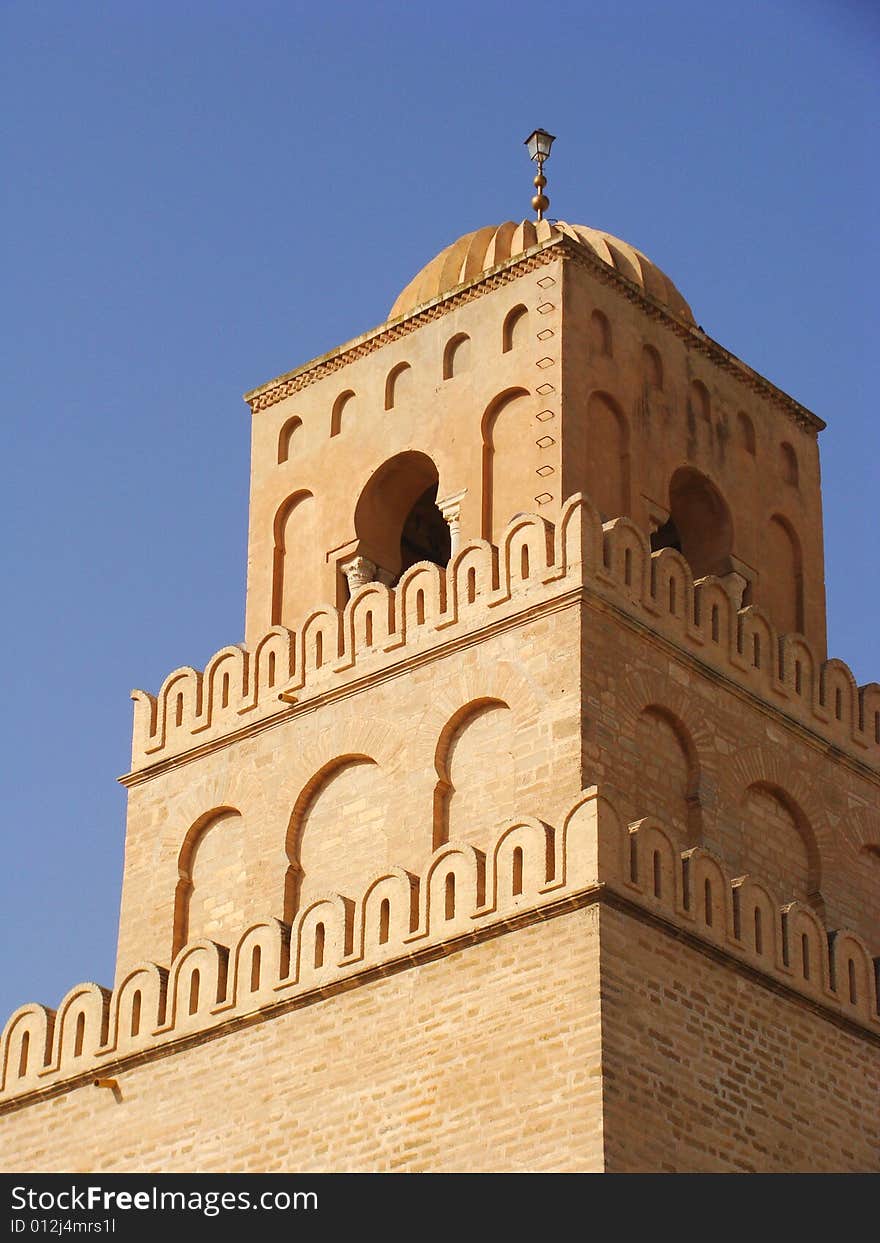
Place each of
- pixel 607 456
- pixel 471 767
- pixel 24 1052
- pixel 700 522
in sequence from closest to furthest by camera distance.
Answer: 1. pixel 471 767
2. pixel 24 1052
3. pixel 607 456
4. pixel 700 522

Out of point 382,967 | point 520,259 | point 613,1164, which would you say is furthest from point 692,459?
point 613,1164

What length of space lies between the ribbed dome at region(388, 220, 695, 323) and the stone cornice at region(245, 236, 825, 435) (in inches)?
4.6

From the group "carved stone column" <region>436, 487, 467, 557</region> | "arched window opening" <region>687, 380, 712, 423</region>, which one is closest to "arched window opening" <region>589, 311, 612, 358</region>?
"arched window opening" <region>687, 380, 712, 423</region>

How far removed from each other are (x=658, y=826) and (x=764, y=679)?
2643 millimetres

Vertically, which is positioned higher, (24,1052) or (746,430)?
(746,430)

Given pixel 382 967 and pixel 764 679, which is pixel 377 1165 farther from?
pixel 764 679

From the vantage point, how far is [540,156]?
25.6 m

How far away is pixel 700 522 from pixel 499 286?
7.85ft

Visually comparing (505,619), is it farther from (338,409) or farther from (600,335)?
(338,409)

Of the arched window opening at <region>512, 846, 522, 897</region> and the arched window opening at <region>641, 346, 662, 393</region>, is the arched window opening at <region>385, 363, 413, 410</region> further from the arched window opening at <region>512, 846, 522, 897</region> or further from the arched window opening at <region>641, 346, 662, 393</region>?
the arched window opening at <region>512, 846, 522, 897</region>

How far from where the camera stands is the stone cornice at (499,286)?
2383cm

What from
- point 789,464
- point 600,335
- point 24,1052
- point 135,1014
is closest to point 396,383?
point 600,335

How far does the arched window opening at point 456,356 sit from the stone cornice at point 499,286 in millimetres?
292

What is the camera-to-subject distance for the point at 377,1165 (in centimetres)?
2031
